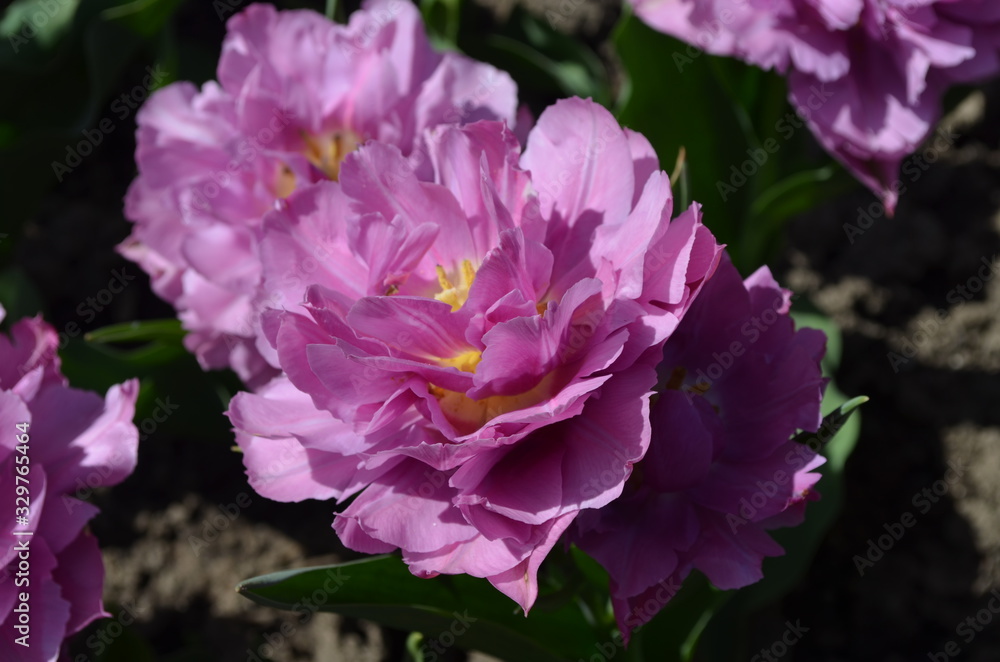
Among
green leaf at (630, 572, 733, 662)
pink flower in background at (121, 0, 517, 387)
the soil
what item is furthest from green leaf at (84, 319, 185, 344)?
green leaf at (630, 572, 733, 662)

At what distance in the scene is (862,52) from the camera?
4.02 feet

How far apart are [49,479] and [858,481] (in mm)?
1293

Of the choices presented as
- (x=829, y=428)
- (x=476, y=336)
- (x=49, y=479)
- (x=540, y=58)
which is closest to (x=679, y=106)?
(x=540, y=58)

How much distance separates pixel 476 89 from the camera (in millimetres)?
1057

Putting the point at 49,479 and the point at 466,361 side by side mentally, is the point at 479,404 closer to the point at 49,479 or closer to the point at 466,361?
the point at 466,361

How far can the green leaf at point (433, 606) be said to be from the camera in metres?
0.89

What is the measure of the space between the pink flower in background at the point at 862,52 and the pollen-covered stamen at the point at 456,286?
0.54 metres

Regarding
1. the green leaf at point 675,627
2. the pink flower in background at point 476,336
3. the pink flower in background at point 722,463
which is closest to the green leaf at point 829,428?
the pink flower in background at point 722,463

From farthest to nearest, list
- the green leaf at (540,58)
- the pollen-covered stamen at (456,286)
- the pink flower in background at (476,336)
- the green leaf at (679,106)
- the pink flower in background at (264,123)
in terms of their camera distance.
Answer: the green leaf at (540,58)
the green leaf at (679,106)
the pink flower in background at (264,123)
the pollen-covered stamen at (456,286)
the pink flower in background at (476,336)

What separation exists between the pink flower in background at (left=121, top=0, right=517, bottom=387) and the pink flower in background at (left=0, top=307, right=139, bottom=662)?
0.16 metres

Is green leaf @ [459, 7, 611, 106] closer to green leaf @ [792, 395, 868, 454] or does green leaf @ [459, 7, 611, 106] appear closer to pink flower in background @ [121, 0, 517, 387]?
pink flower in background @ [121, 0, 517, 387]

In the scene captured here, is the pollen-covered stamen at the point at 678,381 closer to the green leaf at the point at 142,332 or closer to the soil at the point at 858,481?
the green leaf at the point at 142,332

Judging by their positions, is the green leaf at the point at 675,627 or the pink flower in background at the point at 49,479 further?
the green leaf at the point at 675,627

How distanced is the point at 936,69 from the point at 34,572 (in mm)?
1204
